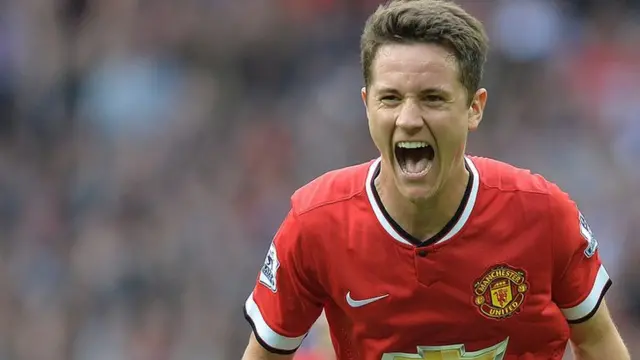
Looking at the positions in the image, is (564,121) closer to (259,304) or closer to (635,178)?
(635,178)

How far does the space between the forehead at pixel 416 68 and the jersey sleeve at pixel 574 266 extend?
0.51m

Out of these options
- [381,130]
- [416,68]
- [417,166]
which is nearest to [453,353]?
[417,166]

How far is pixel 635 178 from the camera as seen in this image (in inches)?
271

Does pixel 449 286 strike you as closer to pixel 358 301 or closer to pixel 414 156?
pixel 358 301

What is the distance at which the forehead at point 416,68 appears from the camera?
2.82m

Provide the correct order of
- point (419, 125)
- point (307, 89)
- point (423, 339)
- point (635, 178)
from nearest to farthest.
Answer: point (419, 125)
point (423, 339)
point (635, 178)
point (307, 89)

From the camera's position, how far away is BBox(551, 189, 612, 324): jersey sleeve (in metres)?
3.04

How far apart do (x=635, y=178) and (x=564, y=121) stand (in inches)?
25.8

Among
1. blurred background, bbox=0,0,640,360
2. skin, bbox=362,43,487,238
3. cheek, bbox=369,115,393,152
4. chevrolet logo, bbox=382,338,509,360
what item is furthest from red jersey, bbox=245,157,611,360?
blurred background, bbox=0,0,640,360

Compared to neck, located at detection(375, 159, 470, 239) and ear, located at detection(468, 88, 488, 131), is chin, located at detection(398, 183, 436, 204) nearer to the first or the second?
neck, located at detection(375, 159, 470, 239)

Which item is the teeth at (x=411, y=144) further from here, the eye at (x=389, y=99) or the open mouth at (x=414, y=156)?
the eye at (x=389, y=99)

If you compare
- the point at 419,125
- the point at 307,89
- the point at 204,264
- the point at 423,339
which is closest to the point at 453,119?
the point at 419,125

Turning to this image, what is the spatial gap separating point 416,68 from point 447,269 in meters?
0.61

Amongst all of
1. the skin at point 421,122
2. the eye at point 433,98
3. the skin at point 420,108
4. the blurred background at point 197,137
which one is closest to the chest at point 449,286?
the skin at point 421,122
